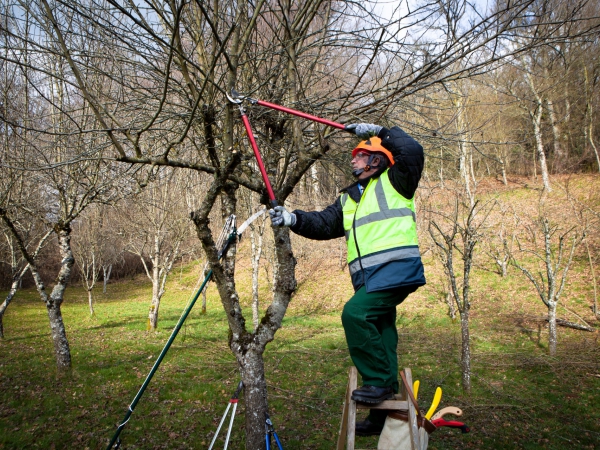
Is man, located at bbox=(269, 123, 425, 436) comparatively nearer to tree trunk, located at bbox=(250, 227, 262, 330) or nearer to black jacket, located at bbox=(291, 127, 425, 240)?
black jacket, located at bbox=(291, 127, 425, 240)

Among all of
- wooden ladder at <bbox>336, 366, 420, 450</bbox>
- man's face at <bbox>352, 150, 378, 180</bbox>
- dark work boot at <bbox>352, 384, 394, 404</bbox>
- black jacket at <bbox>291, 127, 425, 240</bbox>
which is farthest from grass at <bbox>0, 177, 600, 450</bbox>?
man's face at <bbox>352, 150, 378, 180</bbox>

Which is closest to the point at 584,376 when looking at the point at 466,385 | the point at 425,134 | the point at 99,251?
the point at 466,385

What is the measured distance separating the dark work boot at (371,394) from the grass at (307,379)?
3915mm

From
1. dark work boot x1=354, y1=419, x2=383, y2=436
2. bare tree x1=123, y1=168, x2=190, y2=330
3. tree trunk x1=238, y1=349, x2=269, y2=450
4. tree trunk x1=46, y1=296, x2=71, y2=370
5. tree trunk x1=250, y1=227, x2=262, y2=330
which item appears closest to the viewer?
dark work boot x1=354, y1=419, x2=383, y2=436

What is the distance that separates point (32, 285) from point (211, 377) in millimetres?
29648

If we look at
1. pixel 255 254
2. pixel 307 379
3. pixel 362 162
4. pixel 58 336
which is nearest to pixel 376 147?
pixel 362 162

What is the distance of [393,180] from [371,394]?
1.52 m

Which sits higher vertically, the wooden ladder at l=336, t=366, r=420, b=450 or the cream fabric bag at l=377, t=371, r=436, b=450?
the wooden ladder at l=336, t=366, r=420, b=450

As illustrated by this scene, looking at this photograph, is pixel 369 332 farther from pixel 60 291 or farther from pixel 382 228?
pixel 60 291

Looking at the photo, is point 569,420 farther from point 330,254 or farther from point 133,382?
point 330,254

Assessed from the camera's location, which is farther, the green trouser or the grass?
the grass

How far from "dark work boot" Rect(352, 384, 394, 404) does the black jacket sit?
1.24 metres

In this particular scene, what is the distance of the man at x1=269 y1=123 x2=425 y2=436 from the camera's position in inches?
111

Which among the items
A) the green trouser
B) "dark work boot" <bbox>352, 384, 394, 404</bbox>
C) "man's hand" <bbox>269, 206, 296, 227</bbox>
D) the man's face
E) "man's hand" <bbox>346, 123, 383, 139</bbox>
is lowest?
"dark work boot" <bbox>352, 384, 394, 404</bbox>
